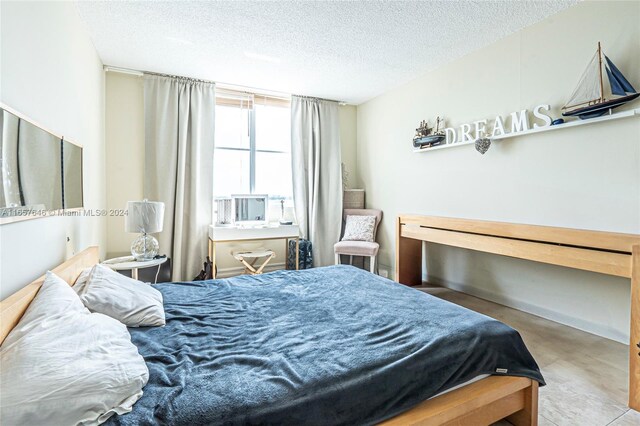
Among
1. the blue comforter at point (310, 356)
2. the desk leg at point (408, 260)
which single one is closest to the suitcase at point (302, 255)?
the desk leg at point (408, 260)

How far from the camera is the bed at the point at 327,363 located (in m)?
1.00

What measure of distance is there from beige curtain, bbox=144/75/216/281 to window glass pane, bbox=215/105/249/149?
0.25 metres

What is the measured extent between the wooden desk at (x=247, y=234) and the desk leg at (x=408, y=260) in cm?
129

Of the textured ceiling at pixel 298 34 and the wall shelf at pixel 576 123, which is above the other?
the textured ceiling at pixel 298 34

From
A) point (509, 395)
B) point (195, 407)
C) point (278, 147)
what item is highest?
point (278, 147)

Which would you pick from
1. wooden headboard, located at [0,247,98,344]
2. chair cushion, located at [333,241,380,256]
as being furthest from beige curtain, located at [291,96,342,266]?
wooden headboard, located at [0,247,98,344]

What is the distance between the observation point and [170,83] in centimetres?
371

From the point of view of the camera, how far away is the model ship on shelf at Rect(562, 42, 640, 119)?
212 cm

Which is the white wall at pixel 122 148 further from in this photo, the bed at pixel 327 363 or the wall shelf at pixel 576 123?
the wall shelf at pixel 576 123

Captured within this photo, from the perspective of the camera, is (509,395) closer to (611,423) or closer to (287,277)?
(611,423)

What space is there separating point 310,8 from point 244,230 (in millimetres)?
2444

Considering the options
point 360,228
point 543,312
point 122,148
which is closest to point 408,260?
point 360,228

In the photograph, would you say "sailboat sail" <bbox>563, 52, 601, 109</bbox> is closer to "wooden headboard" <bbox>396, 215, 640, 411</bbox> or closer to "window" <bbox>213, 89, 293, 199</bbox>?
"wooden headboard" <bbox>396, 215, 640, 411</bbox>

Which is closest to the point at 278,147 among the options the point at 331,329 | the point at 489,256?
the point at 489,256
